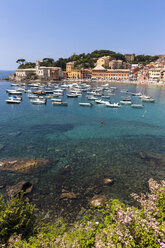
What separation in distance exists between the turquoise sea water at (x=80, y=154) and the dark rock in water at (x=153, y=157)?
3.13 ft

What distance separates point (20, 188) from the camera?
16219mm

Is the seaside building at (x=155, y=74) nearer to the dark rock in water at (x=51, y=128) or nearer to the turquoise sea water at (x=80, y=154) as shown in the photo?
the turquoise sea water at (x=80, y=154)

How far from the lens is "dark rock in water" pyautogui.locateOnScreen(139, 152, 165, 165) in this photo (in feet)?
74.4

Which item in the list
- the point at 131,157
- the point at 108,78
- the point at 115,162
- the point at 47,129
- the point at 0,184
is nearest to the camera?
the point at 0,184

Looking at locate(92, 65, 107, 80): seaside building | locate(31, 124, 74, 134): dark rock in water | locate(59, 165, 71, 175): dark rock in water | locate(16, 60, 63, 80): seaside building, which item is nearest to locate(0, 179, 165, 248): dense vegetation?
locate(59, 165, 71, 175): dark rock in water

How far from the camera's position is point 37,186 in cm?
1748

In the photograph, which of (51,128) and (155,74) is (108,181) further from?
(155,74)

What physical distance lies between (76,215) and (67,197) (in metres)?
2.29

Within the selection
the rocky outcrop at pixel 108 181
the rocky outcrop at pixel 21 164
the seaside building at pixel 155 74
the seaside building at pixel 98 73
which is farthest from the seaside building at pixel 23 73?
the rocky outcrop at pixel 108 181

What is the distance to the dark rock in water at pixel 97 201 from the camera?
14.9 meters

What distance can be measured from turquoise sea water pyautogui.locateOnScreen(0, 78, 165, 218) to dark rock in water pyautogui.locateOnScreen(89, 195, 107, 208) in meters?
0.63

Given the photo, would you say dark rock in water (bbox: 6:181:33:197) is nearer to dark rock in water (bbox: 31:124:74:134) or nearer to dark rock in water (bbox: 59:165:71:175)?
dark rock in water (bbox: 59:165:71:175)

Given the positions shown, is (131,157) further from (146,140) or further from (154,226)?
(154,226)

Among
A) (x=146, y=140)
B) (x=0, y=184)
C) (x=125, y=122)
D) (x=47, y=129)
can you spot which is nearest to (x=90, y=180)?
(x=0, y=184)
